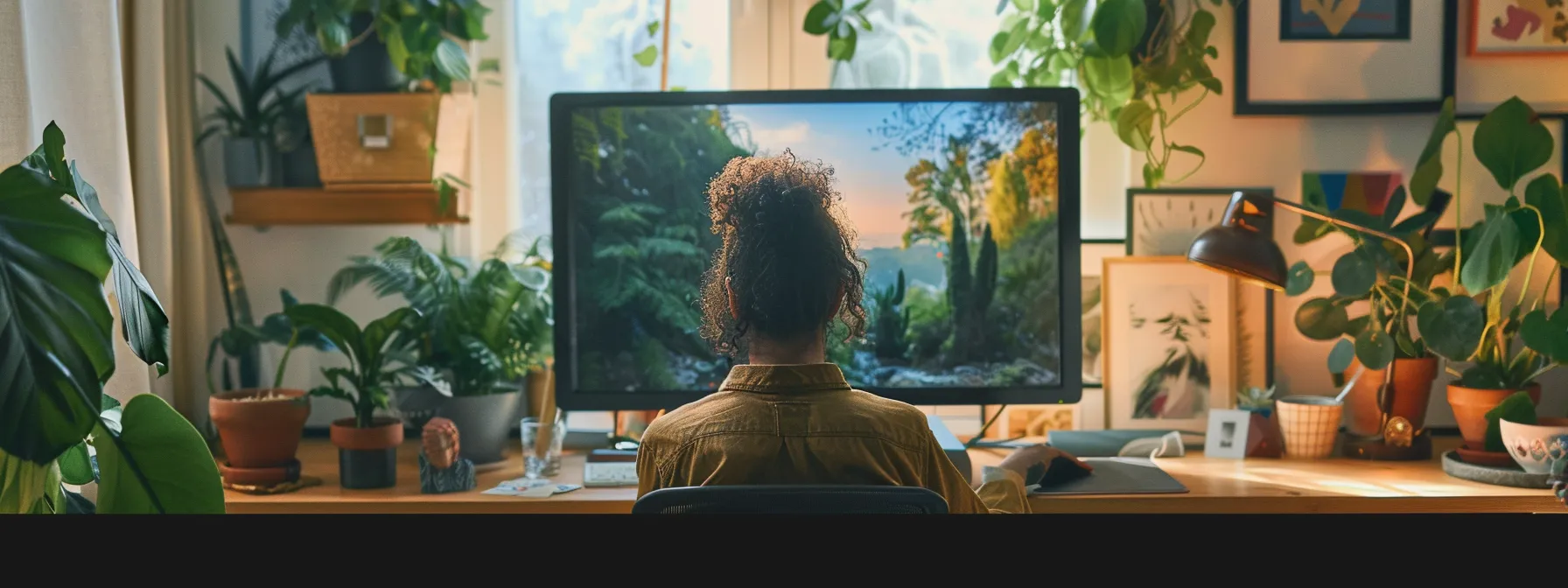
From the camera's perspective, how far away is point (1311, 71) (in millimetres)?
2137

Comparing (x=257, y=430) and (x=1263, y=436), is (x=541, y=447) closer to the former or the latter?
(x=257, y=430)

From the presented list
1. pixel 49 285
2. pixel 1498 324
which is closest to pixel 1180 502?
pixel 1498 324

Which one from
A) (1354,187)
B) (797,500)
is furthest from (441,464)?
(1354,187)

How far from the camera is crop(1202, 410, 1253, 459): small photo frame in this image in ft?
6.37

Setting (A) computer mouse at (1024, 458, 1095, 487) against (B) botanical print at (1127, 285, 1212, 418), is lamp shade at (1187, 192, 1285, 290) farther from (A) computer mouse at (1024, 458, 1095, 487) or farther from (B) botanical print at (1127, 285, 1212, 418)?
(A) computer mouse at (1024, 458, 1095, 487)

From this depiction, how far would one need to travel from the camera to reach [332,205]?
2.09 metres

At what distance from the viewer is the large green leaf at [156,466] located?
0.99 metres

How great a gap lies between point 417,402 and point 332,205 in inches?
17.7

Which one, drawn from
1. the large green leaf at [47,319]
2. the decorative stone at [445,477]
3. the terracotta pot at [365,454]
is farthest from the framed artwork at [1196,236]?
the large green leaf at [47,319]

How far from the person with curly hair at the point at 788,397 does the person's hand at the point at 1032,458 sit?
1.56 feet

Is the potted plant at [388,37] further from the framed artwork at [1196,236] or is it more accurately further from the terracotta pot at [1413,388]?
the terracotta pot at [1413,388]

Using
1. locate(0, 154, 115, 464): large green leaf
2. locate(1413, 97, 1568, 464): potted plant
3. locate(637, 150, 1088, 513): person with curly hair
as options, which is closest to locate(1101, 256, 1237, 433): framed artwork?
locate(1413, 97, 1568, 464): potted plant

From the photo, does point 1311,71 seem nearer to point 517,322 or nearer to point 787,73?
point 787,73
